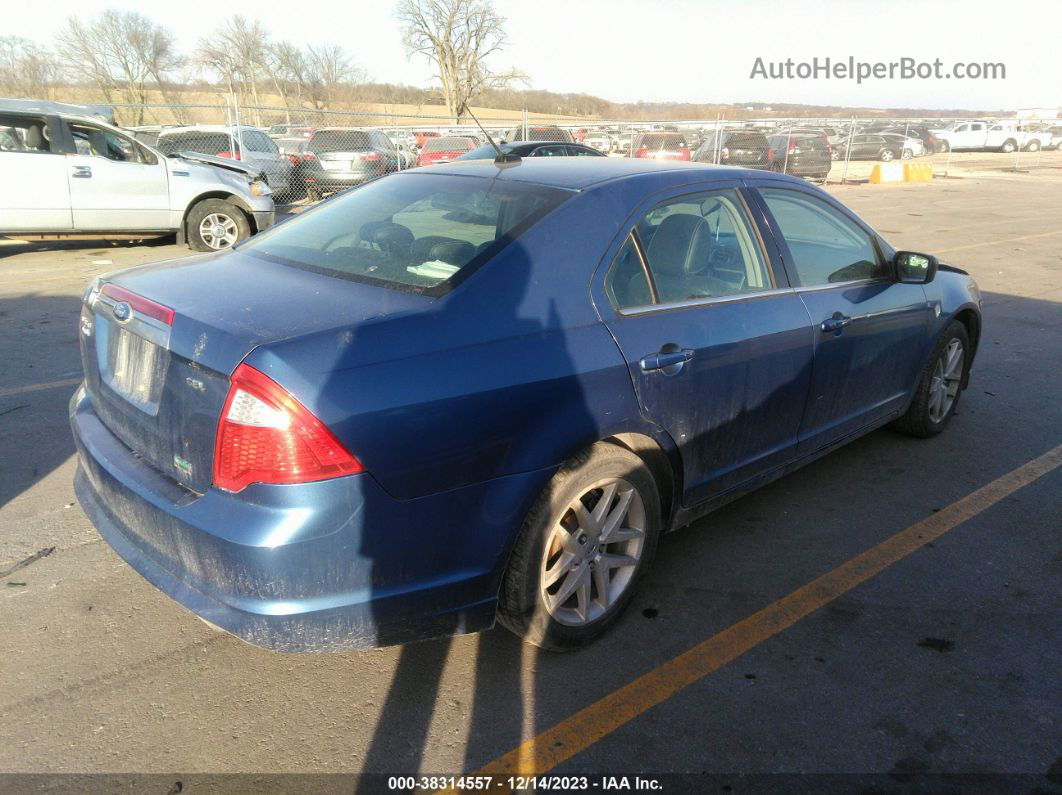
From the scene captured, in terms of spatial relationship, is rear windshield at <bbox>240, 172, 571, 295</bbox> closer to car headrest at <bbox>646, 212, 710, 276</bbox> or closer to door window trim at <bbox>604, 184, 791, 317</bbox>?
door window trim at <bbox>604, 184, 791, 317</bbox>

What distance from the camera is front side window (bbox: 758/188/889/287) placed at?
3727mm

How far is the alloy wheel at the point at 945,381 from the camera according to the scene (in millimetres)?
4809

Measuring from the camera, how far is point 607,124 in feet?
75.2

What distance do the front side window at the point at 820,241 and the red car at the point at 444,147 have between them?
16418 millimetres

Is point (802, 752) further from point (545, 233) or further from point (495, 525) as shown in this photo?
point (545, 233)

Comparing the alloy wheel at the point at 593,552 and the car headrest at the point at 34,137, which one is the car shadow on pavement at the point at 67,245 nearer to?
the car headrest at the point at 34,137

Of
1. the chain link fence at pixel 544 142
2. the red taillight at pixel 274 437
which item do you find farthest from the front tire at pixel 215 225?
the red taillight at pixel 274 437

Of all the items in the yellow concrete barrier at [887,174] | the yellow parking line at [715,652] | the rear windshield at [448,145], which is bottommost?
the yellow parking line at [715,652]

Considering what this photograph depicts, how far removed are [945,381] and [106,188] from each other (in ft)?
31.3

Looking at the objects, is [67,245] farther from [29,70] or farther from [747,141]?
[29,70]

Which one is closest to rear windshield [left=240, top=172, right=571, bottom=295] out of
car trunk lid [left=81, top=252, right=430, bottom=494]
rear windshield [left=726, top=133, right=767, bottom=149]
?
car trunk lid [left=81, top=252, right=430, bottom=494]

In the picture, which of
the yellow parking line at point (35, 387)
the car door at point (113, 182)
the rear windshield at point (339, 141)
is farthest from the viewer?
the rear windshield at point (339, 141)

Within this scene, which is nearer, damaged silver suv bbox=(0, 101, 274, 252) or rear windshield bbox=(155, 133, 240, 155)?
damaged silver suv bbox=(0, 101, 274, 252)

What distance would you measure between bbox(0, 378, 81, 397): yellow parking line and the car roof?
10.7 ft
